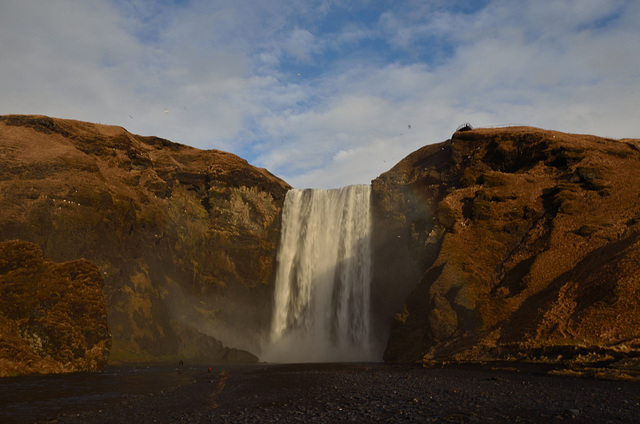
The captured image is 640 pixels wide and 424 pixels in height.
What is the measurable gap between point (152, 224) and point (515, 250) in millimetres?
35668

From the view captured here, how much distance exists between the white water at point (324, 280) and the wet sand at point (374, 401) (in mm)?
23968

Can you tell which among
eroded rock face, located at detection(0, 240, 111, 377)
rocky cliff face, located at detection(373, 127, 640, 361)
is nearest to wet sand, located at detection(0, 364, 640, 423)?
eroded rock face, located at detection(0, 240, 111, 377)

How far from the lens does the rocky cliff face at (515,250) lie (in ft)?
72.7

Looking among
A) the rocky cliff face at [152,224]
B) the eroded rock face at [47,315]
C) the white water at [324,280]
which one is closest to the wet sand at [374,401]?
the eroded rock face at [47,315]

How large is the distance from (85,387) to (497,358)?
21.6m

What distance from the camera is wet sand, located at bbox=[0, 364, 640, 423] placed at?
35.9 feet

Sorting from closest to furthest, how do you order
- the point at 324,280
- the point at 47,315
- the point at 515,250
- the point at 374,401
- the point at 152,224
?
1. the point at 374,401
2. the point at 47,315
3. the point at 515,250
4. the point at 152,224
5. the point at 324,280

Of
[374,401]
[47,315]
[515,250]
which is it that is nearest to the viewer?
[374,401]

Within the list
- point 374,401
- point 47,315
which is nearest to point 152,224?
point 47,315

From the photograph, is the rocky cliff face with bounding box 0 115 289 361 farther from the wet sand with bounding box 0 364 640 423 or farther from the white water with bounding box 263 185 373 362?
the wet sand with bounding box 0 364 640 423

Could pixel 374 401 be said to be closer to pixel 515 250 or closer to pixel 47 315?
pixel 47 315

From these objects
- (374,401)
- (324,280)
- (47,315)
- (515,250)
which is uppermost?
(515,250)

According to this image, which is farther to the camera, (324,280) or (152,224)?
(324,280)

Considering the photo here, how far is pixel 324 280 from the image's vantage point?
4878 centimetres
